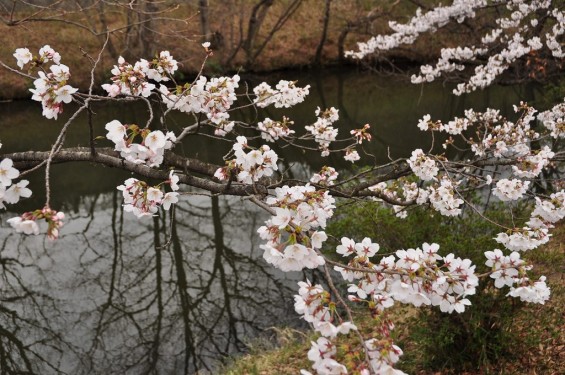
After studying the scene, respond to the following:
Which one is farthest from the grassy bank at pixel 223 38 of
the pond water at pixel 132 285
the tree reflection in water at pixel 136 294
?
the tree reflection in water at pixel 136 294

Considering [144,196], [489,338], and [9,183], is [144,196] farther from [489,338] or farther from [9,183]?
[489,338]

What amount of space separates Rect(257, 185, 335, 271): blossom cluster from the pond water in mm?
1843

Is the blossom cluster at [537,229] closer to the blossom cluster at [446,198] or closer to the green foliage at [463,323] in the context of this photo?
the blossom cluster at [446,198]

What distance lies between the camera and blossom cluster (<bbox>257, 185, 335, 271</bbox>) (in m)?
1.67

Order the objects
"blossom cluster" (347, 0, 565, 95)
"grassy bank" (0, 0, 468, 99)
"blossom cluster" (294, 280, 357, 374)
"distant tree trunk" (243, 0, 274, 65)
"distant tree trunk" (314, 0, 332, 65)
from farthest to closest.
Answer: "distant tree trunk" (314, 0, 332, 65), "distant tree trunk" (243, 0, 274, 65), "grassy bank" (0, 0, 468, 99), "blossom cluster" (347, 0, 565, 95), "blossom cluster" (294, 280, 357, 374)

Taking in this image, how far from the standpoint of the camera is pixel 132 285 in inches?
251

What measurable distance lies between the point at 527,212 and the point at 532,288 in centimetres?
341

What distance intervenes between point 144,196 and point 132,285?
15.3 feet

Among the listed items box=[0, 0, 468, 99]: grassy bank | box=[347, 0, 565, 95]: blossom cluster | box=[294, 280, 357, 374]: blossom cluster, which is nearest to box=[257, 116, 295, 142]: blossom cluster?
box=[294, 280, 357, 374]: blossom cluster

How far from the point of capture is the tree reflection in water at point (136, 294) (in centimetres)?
520

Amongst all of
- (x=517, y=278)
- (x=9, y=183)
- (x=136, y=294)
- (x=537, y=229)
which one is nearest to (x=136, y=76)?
(x=9, y=183)

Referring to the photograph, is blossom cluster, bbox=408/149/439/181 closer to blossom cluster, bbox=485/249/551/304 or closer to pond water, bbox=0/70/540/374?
blossom cluster, bbox=485/249/551/304

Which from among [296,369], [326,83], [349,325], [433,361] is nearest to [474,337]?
[433,361]

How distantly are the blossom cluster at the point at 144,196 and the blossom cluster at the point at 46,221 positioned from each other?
1.72ft
